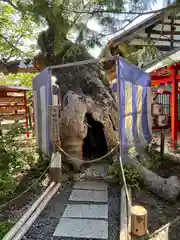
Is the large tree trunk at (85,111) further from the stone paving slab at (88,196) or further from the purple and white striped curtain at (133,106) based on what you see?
the stone paving slab at (88,196)

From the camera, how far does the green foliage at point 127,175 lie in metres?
4.19

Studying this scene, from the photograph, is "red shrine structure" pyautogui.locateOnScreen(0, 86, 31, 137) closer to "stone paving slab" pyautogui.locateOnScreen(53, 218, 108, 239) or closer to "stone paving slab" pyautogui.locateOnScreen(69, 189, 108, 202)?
"stone paving slab" pyautogui.locateOnScreen(69, 189, 108, 202)

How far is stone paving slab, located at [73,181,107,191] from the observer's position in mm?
4336

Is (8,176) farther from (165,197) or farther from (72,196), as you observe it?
(165,197)

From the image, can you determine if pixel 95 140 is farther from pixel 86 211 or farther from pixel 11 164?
pixel 86 211

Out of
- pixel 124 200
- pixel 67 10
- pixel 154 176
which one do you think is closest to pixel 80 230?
pixel 124 200

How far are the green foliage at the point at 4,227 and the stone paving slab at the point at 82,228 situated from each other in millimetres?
618

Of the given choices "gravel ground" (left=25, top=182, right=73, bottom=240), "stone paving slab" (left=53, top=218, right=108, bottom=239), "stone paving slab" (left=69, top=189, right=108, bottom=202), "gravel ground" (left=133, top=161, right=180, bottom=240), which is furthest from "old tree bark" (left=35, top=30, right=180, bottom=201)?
"stone paving slab" (left=53, top=218, right=108, bottom=239)

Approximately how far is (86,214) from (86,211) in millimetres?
92

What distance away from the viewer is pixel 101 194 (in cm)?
406

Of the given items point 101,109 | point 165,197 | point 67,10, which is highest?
point 67,10

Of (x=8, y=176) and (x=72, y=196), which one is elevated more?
(x=8, y=176)

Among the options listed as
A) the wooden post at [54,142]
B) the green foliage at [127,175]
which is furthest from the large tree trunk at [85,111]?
the green foliage at [127,175]

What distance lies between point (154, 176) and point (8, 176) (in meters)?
2.81
